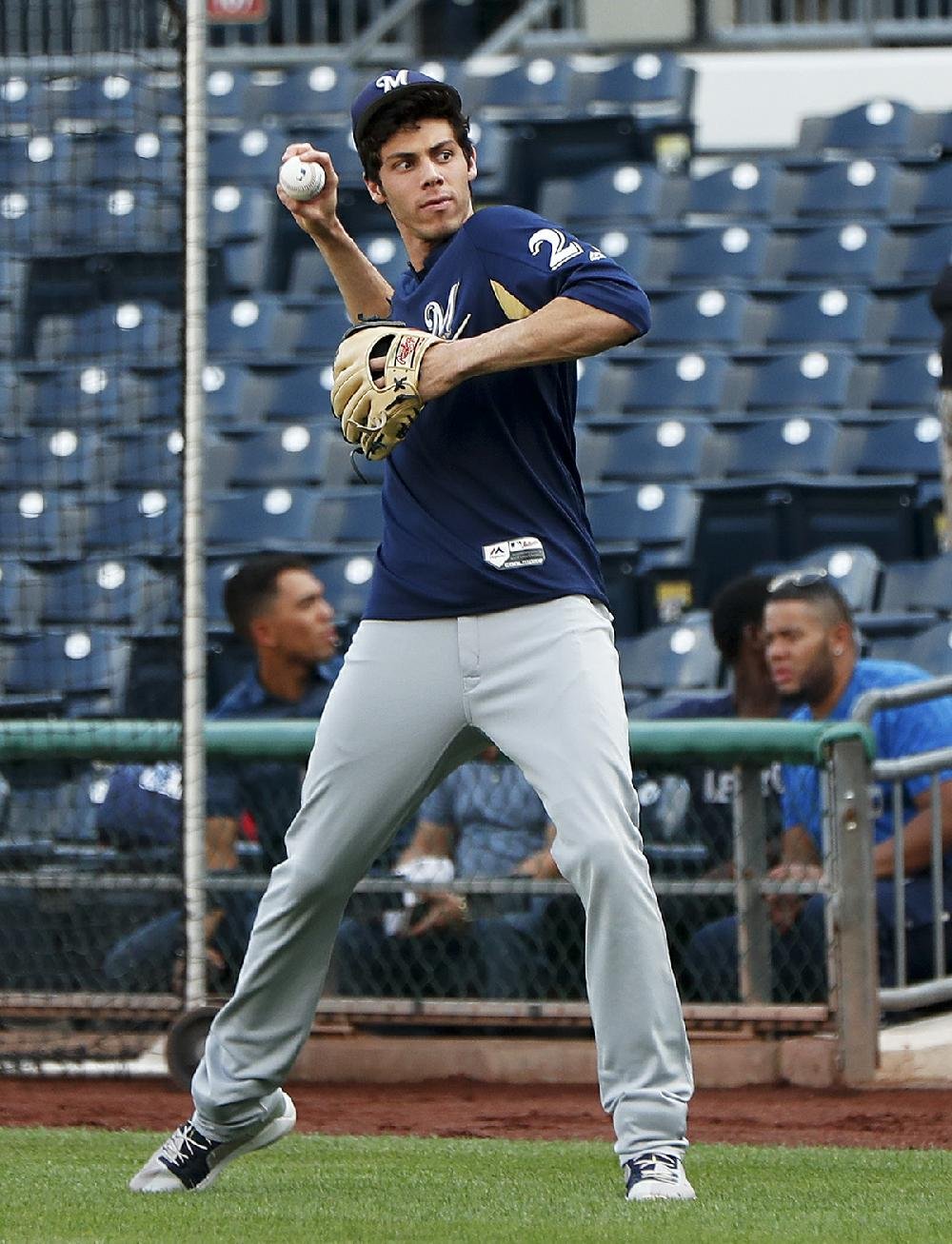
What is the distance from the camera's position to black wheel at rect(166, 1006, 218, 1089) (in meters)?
4.98

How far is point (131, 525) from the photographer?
8953 mm

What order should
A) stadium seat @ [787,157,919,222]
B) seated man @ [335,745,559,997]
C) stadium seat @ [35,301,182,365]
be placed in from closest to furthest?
seated man @ [335,745,559,997] → stadium seat @ [35,301,182,365] → stadium seat @ [787,157,919,222]

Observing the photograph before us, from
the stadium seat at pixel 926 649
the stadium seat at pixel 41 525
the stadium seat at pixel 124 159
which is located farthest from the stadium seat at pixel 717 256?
the stadium seat at pixel 926 649

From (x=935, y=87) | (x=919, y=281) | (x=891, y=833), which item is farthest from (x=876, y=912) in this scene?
(x=935, y=87)

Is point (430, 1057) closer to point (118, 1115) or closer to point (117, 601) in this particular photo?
point (118, 1115)

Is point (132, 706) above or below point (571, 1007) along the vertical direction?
above

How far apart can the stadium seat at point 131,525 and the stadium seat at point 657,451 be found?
188 cm

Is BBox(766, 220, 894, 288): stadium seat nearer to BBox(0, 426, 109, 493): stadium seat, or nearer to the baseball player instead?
BBox(0, 426, 109, 493): stadium seat

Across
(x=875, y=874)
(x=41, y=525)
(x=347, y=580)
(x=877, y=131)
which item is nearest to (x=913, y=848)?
(x=875, y=874)

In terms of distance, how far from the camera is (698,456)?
8.97 m

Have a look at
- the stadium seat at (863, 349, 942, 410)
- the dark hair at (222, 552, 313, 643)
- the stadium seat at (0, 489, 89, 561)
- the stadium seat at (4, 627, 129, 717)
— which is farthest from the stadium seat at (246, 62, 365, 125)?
the dark hair at (222, 552, 313, 643)

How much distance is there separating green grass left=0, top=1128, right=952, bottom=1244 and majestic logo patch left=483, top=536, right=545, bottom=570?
0.97 meters

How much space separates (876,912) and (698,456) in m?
4.00

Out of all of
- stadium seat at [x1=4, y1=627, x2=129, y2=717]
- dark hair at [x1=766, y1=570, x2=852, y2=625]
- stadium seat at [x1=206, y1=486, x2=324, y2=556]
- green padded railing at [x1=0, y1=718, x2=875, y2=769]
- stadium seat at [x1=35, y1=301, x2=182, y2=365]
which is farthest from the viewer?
stadium seat at [x1=35, y1=301, x2=182, y2=365]
